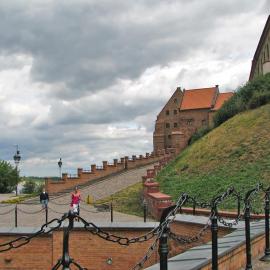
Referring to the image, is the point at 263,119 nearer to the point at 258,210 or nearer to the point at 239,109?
the point at 239,109

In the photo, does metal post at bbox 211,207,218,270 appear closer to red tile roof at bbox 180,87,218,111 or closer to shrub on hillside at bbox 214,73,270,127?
shrub on hillside at bbox 214,73,270,127

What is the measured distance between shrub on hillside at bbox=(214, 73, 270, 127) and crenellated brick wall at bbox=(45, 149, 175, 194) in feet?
22.1

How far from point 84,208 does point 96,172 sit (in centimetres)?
1556

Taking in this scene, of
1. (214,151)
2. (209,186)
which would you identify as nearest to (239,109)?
(214,151)

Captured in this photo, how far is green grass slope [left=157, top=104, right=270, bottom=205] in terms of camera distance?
63.0 feet

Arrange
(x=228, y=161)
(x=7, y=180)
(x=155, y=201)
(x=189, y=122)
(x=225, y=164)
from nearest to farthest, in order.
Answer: (x=155, y=201) → (x=225, y=164) → (x=228, y=161) → (x=7, y=180) → (x=189, y=122)

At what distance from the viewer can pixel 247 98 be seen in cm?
3183

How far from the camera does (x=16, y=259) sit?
12273 millimetres

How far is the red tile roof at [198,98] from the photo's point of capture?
79812 mm

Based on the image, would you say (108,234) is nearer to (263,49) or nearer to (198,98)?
(263,49)

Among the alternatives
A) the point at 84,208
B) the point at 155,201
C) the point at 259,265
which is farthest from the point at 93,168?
the point at 259,265

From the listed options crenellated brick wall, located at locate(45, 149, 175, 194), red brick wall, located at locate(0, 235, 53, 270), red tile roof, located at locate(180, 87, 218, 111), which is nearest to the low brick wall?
red brick wall, located at locate(0, 235, 53, 270)

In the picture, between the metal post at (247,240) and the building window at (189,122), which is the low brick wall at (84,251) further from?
the building window at (189,122)

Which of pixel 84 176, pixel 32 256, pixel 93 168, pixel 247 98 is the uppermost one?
pixel 247 98
